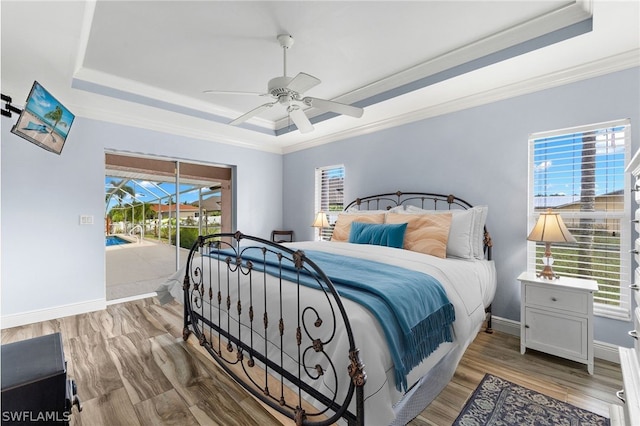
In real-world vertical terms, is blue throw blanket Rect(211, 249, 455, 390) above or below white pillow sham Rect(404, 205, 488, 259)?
below

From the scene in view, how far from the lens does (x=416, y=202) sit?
12.0 ft

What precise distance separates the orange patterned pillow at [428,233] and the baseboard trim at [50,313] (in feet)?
12.4

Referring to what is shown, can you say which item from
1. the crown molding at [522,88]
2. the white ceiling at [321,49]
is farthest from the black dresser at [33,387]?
the crown molding at [522,88]

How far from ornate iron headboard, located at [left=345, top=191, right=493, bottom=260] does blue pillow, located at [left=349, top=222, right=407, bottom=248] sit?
0.69 metres

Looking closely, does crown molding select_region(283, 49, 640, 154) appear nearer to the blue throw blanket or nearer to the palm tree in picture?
the blue throw blanket

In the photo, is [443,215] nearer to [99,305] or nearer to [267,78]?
[267,78]

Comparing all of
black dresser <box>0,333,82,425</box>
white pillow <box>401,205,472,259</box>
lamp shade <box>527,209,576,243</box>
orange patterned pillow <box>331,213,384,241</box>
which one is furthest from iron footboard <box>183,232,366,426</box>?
lamp shade <box>527,209,576,243</box>

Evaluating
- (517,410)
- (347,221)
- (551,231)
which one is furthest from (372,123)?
(517,410)

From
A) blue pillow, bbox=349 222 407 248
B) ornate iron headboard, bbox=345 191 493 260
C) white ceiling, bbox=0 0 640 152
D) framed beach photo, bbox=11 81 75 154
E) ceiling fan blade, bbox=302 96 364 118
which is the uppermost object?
white ceiling, bbox=0 0 640 152

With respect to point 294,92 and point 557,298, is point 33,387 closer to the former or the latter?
point 294,92

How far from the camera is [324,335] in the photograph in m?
1.43

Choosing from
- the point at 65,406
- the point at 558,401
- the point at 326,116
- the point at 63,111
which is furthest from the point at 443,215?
the point at 63,111

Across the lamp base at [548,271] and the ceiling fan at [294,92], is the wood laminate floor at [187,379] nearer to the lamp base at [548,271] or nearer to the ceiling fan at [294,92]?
the lamp base at [548,271]

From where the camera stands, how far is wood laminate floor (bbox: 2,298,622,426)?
1.75m
